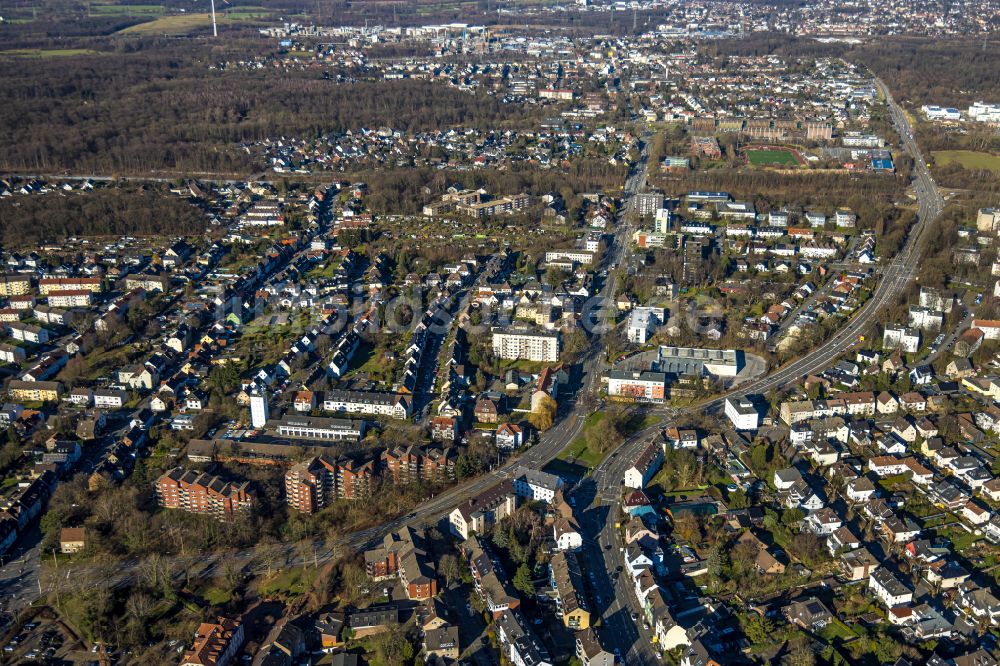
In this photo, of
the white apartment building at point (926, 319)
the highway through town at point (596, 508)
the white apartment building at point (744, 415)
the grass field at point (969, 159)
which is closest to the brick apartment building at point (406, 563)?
the highway through town at point (596, 508)

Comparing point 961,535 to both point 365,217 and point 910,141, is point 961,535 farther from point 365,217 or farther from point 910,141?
point 910,141

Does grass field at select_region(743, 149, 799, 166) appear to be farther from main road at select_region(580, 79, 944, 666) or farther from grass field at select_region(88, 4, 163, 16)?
grass field at select_region(88, 4, 163, 16)

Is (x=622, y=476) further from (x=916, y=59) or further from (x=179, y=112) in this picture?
(x=916, y=59)

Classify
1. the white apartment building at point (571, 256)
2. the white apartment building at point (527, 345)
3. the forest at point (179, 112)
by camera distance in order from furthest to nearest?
the forest at point (179, 112)
the white apartment building at point (571, 256)
the white apartment building at point (527, 345)

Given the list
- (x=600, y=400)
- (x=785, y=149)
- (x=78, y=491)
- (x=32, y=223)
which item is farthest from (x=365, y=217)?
(x=785, y=149)

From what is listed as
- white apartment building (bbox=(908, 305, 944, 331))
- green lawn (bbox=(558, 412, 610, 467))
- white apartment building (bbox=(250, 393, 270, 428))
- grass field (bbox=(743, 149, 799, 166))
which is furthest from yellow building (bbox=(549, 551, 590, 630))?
grass field (bbox=(743, 149, 799, 166))

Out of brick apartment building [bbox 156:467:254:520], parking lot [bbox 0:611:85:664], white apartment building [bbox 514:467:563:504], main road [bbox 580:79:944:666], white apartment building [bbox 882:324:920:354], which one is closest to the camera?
parking lot [bbox 0:611:85:664]

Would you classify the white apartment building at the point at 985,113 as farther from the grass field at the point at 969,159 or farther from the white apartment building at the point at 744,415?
the white apartment building at the point at 744,415
